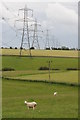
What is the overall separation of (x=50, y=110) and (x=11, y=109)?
2.23 meters

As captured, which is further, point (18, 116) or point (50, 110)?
point (50, 110)

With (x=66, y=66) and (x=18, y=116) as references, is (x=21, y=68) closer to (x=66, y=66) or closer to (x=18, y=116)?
(x=66, y=66)

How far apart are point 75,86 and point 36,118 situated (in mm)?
20811

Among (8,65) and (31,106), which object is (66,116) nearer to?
(31,106)

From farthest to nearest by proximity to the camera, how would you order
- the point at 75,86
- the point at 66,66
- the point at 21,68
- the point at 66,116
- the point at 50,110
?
the point at 66,66 → the point at 21,68 → the point at 75,86 → the point at 50,110 → the point at 66,116

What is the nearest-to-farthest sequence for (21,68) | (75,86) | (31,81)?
(75,86) → (31,81) → (21,68)

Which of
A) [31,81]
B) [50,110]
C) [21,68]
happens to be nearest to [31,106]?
[50,110]

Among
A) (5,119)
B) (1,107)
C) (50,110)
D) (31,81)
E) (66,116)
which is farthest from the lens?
(31,81)

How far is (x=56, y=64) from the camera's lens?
7412cm

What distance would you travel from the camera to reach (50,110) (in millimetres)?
18750

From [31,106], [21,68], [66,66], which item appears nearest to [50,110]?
[31,106]

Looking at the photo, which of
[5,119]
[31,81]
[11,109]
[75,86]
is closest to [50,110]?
[11,109]

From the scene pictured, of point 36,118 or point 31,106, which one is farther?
point 31,106

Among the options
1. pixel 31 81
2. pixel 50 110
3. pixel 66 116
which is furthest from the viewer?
pixel 31 81
